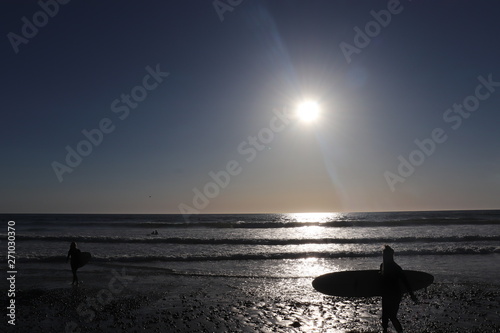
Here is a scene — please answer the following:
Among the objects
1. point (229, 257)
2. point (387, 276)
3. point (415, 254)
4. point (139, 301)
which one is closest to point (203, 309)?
point (139, 301)

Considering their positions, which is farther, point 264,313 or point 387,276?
point 264,313

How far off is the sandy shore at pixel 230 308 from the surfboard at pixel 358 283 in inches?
26.4

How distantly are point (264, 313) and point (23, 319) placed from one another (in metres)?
6.65

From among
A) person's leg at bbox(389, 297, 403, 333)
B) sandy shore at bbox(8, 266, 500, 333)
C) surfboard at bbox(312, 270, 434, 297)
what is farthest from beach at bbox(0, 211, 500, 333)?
person's leg at bbox(389, 297, 403, 333)

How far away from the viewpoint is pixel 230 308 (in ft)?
37.9

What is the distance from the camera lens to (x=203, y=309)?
11.4 m

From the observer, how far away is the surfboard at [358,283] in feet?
33.6

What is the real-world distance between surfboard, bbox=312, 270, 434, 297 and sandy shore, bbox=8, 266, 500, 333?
0.67 m

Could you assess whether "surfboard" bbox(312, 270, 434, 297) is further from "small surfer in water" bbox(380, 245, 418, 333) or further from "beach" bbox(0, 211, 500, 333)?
"small surfer in water" bbox(380, 245, 418, 333)

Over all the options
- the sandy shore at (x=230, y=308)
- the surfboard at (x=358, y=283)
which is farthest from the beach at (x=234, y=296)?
the surfboard at (x=358, y=283)

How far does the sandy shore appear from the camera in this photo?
9.70 meters

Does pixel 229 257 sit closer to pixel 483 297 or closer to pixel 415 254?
pixel 415 254

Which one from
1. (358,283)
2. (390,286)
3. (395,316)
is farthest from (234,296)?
(390,286)

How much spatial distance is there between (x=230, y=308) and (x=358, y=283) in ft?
12.8
